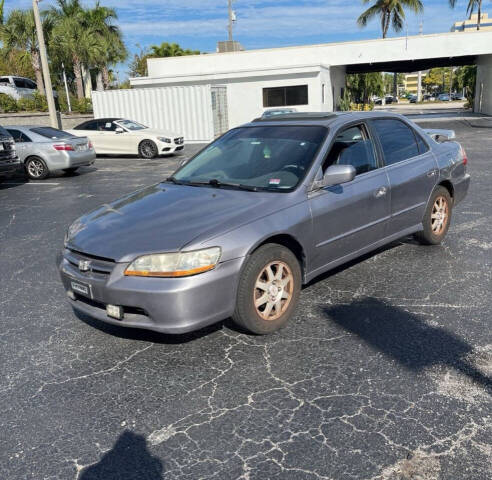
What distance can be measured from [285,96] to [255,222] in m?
23.6

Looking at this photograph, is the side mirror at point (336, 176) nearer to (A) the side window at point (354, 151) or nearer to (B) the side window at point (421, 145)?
(A) the side window at point (354, 151)

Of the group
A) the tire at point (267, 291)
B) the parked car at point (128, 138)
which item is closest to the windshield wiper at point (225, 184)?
the tire at point (267, 291)

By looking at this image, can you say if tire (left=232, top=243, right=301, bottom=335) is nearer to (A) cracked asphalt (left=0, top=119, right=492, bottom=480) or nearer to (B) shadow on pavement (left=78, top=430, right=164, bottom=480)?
(A) cracked asphalt (left=0, top=119, right=492, bottom=480)

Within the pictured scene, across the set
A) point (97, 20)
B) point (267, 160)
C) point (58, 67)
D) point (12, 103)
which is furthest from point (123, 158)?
point (58, 67)

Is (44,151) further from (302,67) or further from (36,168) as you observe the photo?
(302,67)

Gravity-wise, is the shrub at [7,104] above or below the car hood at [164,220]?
above

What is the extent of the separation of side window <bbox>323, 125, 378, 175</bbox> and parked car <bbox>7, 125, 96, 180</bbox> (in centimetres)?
1057

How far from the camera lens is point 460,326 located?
395cm

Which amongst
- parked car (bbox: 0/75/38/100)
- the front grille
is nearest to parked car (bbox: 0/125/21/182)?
the front grille

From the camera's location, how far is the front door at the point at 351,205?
13.9ft

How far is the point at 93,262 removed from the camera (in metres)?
3.61

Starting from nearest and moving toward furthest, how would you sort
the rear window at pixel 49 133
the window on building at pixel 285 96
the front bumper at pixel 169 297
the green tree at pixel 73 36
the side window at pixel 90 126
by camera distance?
the front bumper at pixel 169 297 < the rear window at pixel 49 133 < the side window at pixel 90 126 < the window on building at pixel 285 96 < the green tree at pixel 73 36

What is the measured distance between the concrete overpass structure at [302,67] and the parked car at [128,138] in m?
8.67

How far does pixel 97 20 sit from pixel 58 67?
296 inches
